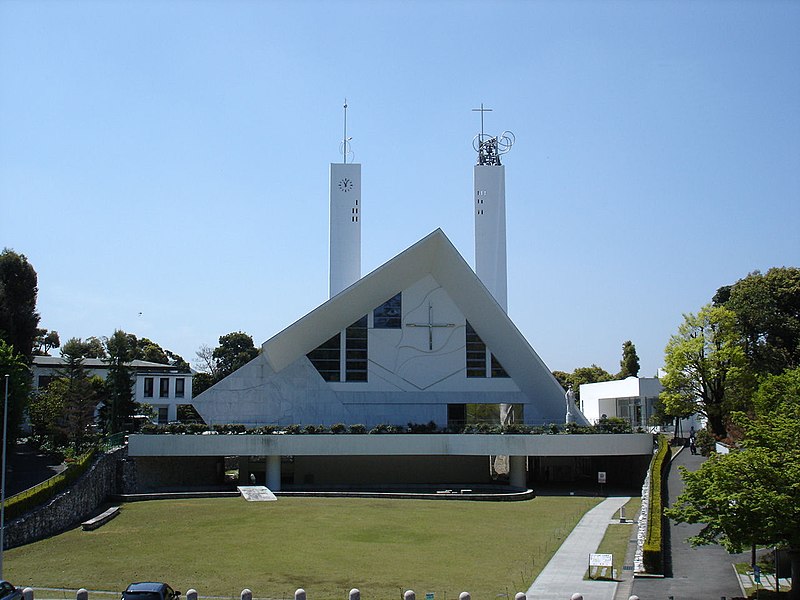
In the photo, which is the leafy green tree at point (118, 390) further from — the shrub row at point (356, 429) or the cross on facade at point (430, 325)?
the cross on facade at point (430, 325)

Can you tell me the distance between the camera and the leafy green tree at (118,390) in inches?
1438

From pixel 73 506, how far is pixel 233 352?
43.9 meters

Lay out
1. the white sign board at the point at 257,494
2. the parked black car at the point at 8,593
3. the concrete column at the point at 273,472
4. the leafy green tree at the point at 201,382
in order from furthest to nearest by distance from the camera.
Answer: the leafy green tree at the point at 201,382 < the concrete column at the point at 273,472 < the white sign board at the point at 257,494 < the parked black car at the point at 8,593

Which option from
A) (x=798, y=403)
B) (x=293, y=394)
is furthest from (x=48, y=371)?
(x=798, y=403)

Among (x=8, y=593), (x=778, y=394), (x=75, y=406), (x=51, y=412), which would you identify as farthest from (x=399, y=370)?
(x=8, y=593)

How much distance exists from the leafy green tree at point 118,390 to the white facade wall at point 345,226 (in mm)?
10491

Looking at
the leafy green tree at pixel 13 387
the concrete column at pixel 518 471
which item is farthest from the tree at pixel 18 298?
the concrete column at pixel 518 471

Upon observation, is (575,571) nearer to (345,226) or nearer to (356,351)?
(356,351)

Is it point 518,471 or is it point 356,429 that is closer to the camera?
point 356,429

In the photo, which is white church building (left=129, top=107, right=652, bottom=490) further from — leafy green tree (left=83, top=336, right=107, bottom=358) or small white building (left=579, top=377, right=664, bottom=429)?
leafy green tree (left=83, top=336, right=107, bottom=358)

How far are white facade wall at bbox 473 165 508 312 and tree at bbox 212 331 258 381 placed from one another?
101 ft

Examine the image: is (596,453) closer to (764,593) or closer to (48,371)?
(764,593)

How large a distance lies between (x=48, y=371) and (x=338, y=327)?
21.2 meters

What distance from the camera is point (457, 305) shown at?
3425cm
